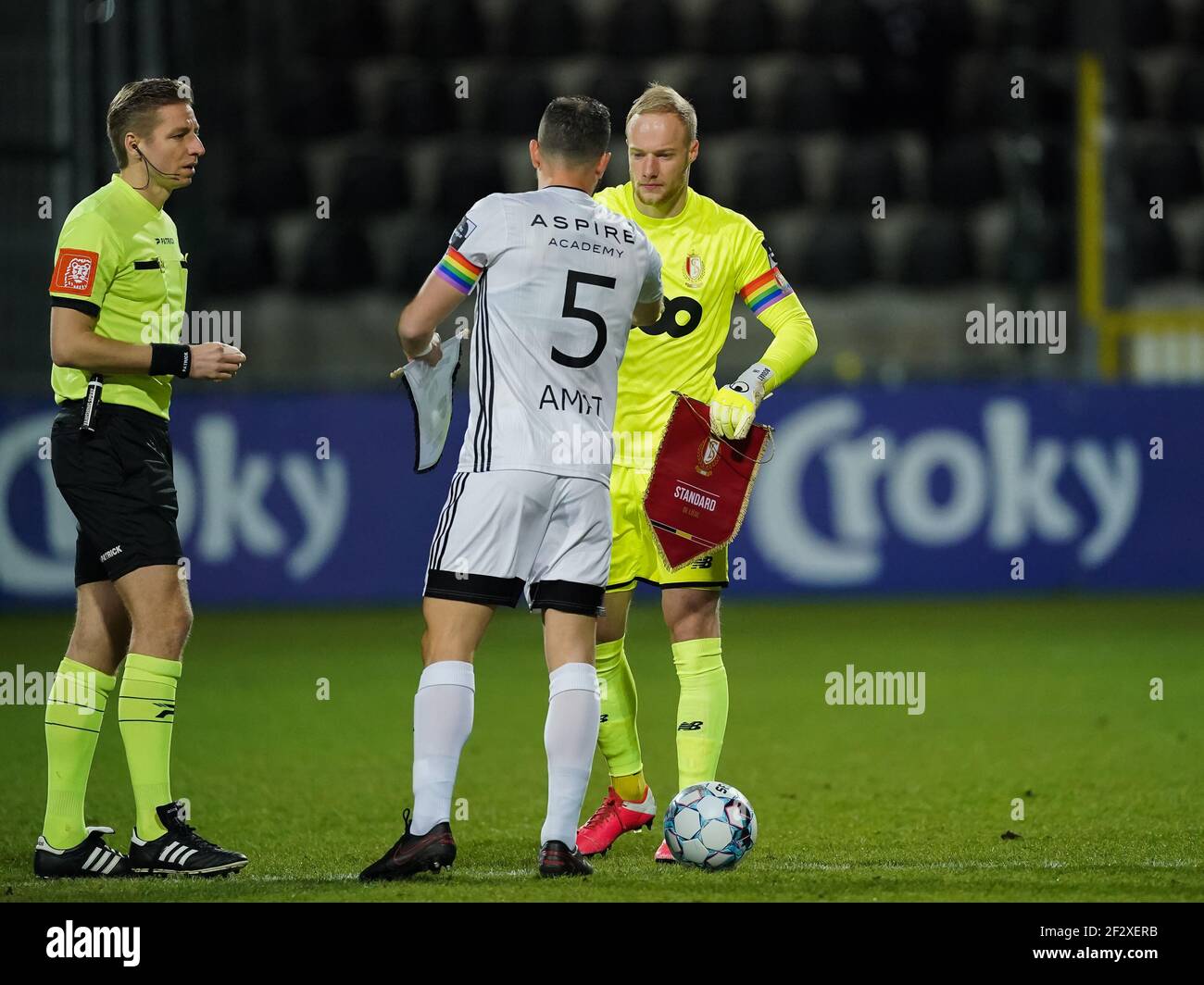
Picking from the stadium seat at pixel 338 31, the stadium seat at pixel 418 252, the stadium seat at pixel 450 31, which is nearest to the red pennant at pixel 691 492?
the stadium seat at pixel 418 252

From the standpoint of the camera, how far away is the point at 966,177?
58.0 feet

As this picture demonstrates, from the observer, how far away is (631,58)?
1884 cm

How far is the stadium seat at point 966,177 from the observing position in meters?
17.7

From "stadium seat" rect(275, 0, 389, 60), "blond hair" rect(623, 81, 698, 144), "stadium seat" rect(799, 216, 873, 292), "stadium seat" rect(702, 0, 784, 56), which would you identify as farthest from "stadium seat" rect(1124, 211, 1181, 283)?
"blond hair" rect(623, 81, 698, 144)

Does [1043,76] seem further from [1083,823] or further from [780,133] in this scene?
[1083,823]

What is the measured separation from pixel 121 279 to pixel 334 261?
37.1 feet

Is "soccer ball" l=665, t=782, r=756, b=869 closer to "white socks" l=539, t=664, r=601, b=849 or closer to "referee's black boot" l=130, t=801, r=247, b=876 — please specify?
"white socks" l=539, t=664, r=601, b=849

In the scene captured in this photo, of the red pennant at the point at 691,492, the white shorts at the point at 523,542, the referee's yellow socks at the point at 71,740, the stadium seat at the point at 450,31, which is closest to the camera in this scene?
the white shorts at the point at 523,542

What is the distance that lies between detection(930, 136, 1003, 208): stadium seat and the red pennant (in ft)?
42.0

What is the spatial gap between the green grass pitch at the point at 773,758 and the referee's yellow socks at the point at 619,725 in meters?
0.20

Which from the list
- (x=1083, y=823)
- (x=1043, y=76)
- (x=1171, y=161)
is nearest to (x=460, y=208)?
(x=1043, y=76)

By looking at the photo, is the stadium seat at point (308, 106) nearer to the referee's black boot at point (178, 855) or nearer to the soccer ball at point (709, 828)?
the referee's black boot at point (178, 855)

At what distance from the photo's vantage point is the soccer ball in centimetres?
508

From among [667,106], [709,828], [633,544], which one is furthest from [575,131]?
[709,828]
